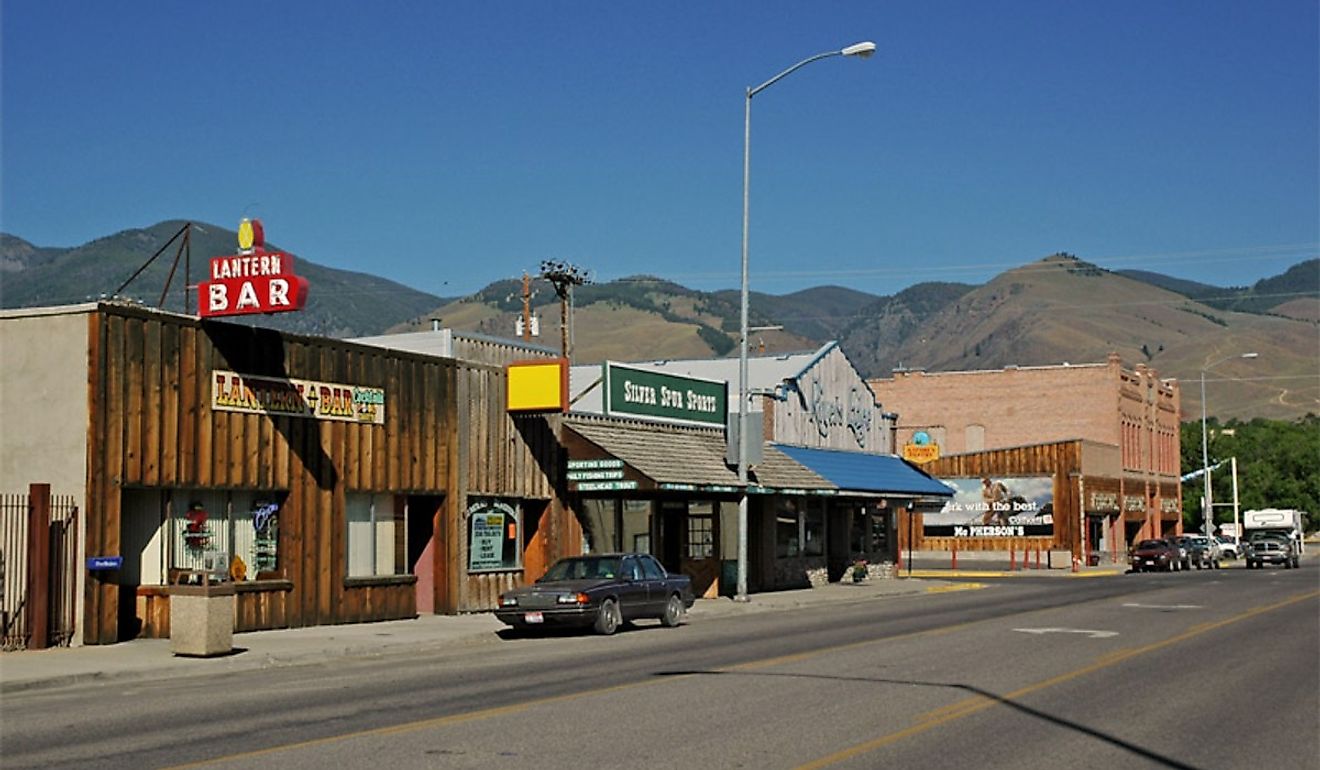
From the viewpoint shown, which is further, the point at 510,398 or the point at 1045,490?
the point at 1045,490

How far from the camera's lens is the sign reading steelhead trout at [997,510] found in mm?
77750

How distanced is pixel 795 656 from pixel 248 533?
34.0 ft

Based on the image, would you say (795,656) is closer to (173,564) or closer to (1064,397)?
(173,564)

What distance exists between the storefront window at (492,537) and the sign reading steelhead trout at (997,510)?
48.2 metres

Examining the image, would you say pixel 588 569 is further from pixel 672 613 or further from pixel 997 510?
pixel 997 510

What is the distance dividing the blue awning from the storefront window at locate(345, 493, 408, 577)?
15.6 metres

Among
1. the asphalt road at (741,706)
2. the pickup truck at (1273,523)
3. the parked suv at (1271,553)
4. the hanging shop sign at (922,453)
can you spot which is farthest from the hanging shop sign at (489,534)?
the pickup truck at (1273,523)

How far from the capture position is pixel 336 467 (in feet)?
93.8

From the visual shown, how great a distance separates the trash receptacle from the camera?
71.8 ft

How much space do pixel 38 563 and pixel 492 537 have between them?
38.7 ft

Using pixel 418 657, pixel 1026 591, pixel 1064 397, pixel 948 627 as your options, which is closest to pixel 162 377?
pixel 418 657

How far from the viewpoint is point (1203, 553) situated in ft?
226

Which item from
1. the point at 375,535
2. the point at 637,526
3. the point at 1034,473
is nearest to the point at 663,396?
the point at 637,526

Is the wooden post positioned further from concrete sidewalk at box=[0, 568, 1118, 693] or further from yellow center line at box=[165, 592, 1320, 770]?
yellow center line at box=[165, 592, 1320, 770]
